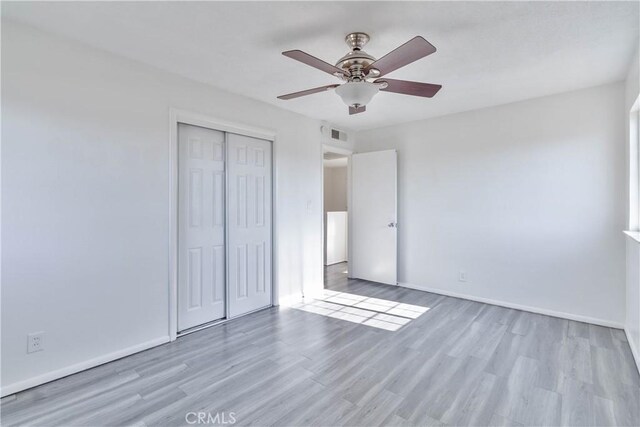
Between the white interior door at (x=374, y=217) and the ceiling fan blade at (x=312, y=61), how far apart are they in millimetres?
2676

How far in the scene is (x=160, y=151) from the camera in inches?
108

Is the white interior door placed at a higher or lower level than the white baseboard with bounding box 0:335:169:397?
higher

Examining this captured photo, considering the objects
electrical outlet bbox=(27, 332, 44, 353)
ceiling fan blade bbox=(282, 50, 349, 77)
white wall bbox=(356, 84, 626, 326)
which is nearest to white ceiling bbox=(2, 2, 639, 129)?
ceiling fan blade bbox=(282, 50, 349, 77)

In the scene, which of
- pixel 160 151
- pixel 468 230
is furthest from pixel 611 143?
pixel 160 151

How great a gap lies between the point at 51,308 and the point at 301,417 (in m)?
1.88

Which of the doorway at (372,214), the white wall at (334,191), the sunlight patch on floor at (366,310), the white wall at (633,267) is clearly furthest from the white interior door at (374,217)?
the white wall at (334,191)

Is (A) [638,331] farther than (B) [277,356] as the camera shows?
No

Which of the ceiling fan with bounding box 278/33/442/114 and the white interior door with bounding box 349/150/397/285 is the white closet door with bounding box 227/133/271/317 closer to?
the ceiling fan with bounding box 278/33/442/114

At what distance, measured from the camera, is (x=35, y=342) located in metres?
2.12

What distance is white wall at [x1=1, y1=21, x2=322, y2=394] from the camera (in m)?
2.05

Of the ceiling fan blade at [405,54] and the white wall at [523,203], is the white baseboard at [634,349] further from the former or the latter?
the ceiling fan blade at [405,54]

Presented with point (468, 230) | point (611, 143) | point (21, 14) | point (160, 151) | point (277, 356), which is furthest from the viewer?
point (468, 230)

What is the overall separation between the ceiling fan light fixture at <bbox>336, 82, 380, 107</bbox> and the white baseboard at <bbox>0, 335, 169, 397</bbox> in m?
2.55

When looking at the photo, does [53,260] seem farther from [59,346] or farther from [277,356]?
[277,356]
